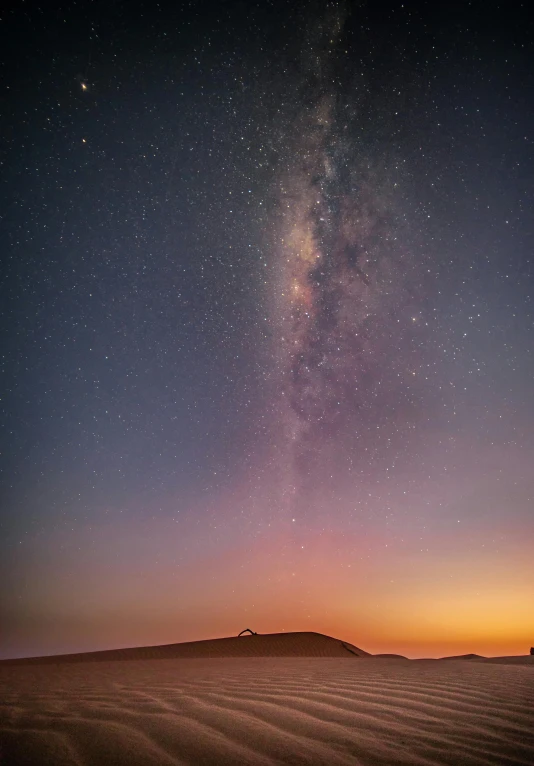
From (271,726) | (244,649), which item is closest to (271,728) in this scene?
(271,726)

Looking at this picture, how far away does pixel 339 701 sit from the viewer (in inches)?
139

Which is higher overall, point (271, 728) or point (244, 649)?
point (271, 728)

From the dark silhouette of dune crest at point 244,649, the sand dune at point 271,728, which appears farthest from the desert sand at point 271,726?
the dark silhouette of dune crest at point 244,649

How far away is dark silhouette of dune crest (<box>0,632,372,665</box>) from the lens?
16625 millimetres

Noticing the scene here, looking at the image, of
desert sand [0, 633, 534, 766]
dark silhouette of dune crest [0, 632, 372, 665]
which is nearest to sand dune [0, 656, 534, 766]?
desert sand [0, 633, 534, 766]

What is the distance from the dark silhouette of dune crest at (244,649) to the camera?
1662 cm

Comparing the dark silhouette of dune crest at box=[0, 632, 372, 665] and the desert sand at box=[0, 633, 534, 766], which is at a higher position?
the desert sand at box=[0, 633, 534, 766]

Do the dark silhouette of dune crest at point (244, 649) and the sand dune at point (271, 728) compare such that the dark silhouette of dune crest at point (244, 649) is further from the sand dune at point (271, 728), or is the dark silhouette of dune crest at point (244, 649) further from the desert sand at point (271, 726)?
the sand dune at point (271, 728)

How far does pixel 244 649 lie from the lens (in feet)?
59.0

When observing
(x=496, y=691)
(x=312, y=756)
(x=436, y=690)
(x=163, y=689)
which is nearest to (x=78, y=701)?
(x=163, y=689)

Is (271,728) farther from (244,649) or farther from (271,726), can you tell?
(244,649)

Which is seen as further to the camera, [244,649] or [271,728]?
[244,649]

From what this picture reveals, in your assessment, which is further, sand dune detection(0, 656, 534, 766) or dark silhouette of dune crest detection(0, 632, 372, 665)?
dark silhouette of dune crest detection(0, 632, 372, 665)

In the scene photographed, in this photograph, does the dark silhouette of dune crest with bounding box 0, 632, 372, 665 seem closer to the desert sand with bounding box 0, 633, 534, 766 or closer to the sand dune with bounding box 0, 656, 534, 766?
the desert sand with bounding box 0, 633, 534, 766
